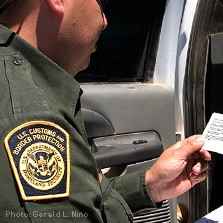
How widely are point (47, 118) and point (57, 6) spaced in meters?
0.31

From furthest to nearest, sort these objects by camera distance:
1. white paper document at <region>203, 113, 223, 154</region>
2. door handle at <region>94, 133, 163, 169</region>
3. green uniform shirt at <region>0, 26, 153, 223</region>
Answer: door handle at <region>94, 133, 163, 169</region> → white paper document at <region>203, 113, 223, 154</region> → green uniform shirt at <region>0, 26, 153, 223</region>

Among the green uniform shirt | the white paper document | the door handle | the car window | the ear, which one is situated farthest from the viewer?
the car window

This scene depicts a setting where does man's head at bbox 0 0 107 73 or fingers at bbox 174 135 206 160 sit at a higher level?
man's head at bbox 0 0 107 73

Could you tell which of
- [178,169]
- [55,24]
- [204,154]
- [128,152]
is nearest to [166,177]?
[178,169]

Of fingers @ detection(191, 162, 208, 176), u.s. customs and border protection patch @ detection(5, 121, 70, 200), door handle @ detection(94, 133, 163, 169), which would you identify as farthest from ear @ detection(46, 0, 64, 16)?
door handle @ detection(94, 133, 163, 169)

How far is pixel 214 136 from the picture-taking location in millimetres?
1839

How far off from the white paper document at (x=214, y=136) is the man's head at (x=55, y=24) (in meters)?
0.62

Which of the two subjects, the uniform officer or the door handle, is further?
the door handle

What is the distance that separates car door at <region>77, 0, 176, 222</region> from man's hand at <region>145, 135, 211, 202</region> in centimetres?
32

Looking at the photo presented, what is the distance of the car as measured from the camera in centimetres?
228

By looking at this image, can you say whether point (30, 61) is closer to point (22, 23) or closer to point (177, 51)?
point (22, 23)

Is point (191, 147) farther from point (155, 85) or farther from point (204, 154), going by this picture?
point (155, 85)

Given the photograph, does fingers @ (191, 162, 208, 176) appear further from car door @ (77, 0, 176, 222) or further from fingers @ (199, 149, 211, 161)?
car door @ (77, 0, 176, 222)

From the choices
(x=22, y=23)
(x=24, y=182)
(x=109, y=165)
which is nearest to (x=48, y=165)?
(x=24, y=182)
